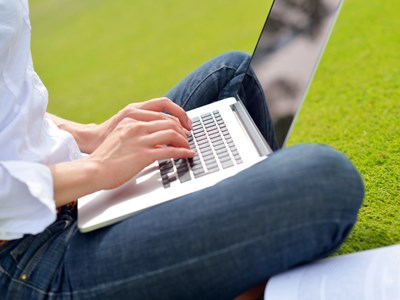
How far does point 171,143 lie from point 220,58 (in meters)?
0.61

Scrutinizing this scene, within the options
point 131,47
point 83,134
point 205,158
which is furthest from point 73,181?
point 131,47

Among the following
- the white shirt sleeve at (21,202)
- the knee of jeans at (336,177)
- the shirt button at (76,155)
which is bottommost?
the shirt button at (76,155)

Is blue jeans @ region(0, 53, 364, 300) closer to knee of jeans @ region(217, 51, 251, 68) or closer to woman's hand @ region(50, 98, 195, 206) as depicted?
woman's hand @ region(50, 98, 195, 206)

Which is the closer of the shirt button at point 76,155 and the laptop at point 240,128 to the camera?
the laptop at point 240,128

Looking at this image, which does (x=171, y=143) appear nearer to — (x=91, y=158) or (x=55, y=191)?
(x=91, y=158)

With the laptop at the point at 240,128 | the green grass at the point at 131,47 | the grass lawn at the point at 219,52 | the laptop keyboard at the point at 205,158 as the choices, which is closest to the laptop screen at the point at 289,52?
the laptop at the point at 240,128

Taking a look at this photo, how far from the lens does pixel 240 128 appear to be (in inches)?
64.6

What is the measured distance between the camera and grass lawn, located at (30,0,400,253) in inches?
82.0

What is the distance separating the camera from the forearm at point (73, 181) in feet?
4.35

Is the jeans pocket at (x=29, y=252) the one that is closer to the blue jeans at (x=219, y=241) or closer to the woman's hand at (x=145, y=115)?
the blue jeans at (x=219, y=241)

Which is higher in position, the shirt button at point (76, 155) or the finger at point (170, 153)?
the finger at point (170, 153)

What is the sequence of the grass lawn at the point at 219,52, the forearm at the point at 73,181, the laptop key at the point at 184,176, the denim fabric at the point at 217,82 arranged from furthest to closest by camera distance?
the grass lawn at the point at 219,52, the denim fabric at the point at 217,82, the laptop key at the point at 184,176, the forearm at the point at 73,181

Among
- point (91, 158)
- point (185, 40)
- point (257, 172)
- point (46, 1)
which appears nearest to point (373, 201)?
point (257, 172)

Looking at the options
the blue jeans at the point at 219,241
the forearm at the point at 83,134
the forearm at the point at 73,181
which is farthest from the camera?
the forearm at the point at 83,134
